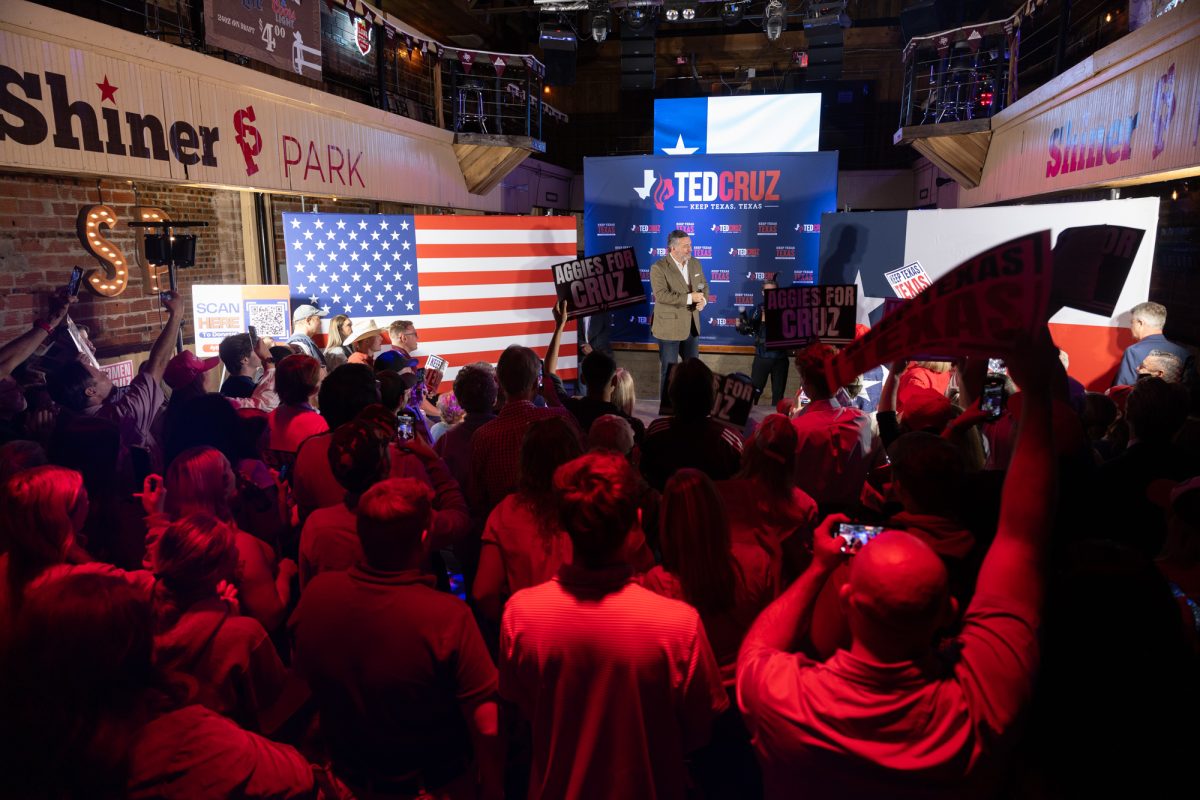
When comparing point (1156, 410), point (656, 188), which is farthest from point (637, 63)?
point (1156, 410)

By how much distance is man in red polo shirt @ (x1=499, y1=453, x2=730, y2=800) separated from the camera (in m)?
1.45

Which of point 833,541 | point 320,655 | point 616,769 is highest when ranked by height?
point 833,541

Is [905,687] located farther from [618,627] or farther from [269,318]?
[269,318]

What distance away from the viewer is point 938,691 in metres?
1.19

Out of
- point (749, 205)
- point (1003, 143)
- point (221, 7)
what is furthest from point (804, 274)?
point (221, 7)

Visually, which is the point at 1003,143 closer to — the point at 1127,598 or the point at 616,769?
the point at 1127,598

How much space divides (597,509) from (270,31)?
6598 mm

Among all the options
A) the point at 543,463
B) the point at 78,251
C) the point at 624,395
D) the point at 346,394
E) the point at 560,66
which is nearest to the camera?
the point at 543,463

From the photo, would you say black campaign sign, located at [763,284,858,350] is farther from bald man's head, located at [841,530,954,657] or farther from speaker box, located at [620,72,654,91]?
speaker box, located at [620,72,654,91]

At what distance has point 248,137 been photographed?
6195 millimetres

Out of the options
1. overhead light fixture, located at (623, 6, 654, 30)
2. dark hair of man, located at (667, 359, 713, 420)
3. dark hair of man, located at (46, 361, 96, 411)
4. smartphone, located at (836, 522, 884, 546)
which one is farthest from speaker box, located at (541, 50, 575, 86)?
smartphone, located at (836, 522, 884, 546)

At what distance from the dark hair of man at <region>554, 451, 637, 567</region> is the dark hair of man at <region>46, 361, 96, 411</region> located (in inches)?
105

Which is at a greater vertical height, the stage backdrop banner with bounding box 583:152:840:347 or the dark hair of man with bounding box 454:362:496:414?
the stage backdrop banner with bounding box 583:152:840:347

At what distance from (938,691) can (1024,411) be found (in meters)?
0.57
